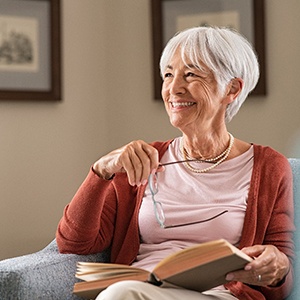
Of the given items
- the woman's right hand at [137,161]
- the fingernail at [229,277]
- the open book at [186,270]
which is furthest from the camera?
the woman's right hand at [137,161]

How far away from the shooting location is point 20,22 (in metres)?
3.30

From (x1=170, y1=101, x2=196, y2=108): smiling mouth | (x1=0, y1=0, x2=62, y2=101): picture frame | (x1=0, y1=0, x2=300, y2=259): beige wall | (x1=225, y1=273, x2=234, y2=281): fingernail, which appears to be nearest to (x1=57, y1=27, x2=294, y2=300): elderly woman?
(x1=170, y1=101, x2=196, y2=108): smiling mouth

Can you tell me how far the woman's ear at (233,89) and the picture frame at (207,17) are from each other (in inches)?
37.5

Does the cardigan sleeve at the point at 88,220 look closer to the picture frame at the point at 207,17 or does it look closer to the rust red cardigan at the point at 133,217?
the rust red cardigan at the point at 133,217

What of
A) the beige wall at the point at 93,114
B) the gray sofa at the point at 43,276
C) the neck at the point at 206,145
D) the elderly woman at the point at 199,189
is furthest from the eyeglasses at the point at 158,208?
the beige wall at the point at 93,114

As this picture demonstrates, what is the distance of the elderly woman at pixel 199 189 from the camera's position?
2.06 m

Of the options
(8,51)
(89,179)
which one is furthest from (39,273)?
(8,51)

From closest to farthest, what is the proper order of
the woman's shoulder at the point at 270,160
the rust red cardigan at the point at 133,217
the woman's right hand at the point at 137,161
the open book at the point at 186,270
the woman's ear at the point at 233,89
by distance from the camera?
the open book at the point at 186,270
the woman's right hand at the point at 137,161
the rust red cardigan at the point at 133,217
the woman's shoulder at the point at 270,160
the woman's ear at the point at 233,89

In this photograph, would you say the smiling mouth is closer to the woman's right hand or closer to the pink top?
the pink top

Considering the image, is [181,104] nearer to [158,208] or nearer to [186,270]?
[158,208]

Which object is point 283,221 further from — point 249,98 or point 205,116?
point 249,98

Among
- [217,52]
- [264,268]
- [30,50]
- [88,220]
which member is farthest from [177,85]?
[30,50]

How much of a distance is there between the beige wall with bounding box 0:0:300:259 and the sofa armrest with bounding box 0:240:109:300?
1168mm

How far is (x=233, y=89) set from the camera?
2.29 m
